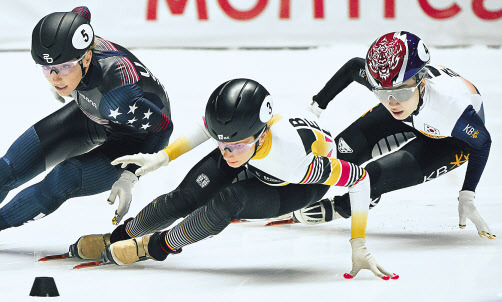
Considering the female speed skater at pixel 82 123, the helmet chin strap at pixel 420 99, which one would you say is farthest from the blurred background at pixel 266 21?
the helmet chin strap at pixel 420 99

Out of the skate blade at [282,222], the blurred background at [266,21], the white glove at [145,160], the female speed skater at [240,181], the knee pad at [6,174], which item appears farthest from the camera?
the blurred background at [266,21]

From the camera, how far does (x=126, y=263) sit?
4.18 metres

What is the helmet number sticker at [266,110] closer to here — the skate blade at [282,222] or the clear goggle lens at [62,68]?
the clear goggle lens at [62,68]

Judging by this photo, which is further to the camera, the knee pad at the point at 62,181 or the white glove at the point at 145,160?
the knee pad at the point at 62,181

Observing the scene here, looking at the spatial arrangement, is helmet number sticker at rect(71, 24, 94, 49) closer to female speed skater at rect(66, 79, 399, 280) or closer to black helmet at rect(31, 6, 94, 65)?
black helmet at rect(31, 6, 94, 65)

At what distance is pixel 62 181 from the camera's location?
14.6ft

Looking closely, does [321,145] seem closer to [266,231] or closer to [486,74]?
[266,231]

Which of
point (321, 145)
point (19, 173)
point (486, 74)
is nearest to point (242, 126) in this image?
point (321, 145)

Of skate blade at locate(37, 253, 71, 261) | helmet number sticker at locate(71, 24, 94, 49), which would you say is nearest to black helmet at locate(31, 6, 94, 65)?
helmet number sticker at locate(71, 24, 94, 49)

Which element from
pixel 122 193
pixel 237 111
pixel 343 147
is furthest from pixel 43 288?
pixel 343 147

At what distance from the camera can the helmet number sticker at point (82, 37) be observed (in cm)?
436

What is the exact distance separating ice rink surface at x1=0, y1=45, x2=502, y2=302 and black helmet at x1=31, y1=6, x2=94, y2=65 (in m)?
1.03

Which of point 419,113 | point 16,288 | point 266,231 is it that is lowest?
point 266,231

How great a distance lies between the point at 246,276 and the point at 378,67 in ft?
4.49
